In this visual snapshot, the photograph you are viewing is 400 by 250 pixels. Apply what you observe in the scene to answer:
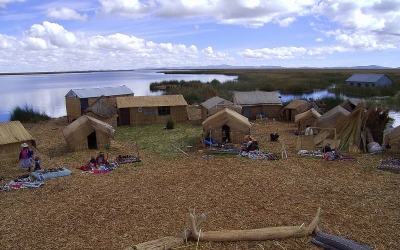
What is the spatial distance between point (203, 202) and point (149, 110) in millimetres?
17870

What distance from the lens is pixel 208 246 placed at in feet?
25.5

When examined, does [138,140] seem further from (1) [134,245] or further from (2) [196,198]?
(1) [134,245]

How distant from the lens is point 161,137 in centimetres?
2203

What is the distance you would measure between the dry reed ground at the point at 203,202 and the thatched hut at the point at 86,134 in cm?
252

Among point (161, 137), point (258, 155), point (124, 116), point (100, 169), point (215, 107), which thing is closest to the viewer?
point (100, 169)

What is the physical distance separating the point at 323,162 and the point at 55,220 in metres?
11.0

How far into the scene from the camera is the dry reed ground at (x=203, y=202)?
27.9 ft

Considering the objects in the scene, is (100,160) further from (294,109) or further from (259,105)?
(294,109)

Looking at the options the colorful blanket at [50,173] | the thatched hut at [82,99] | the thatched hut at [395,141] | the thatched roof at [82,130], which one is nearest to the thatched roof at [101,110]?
the thatched hut at [82,99]

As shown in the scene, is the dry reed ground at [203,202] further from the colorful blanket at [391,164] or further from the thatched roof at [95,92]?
the thatched roof at [95,92]

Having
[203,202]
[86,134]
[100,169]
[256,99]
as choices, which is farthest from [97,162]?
[256,99]

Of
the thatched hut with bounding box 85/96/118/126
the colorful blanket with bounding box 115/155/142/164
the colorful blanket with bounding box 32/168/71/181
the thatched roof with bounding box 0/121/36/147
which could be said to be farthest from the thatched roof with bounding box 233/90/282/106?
the colorful blanket with bounding box 32/168/71/181

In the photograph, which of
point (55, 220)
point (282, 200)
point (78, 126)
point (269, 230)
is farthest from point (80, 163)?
point (269, 230)

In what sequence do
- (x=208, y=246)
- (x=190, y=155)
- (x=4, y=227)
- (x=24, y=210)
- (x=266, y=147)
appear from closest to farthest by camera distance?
1. (x=208, y=246)
2. (x=4, y=227)
3. (x=24, y=210)
4. (x=190, y=155)
5. (x=266, y=147)
